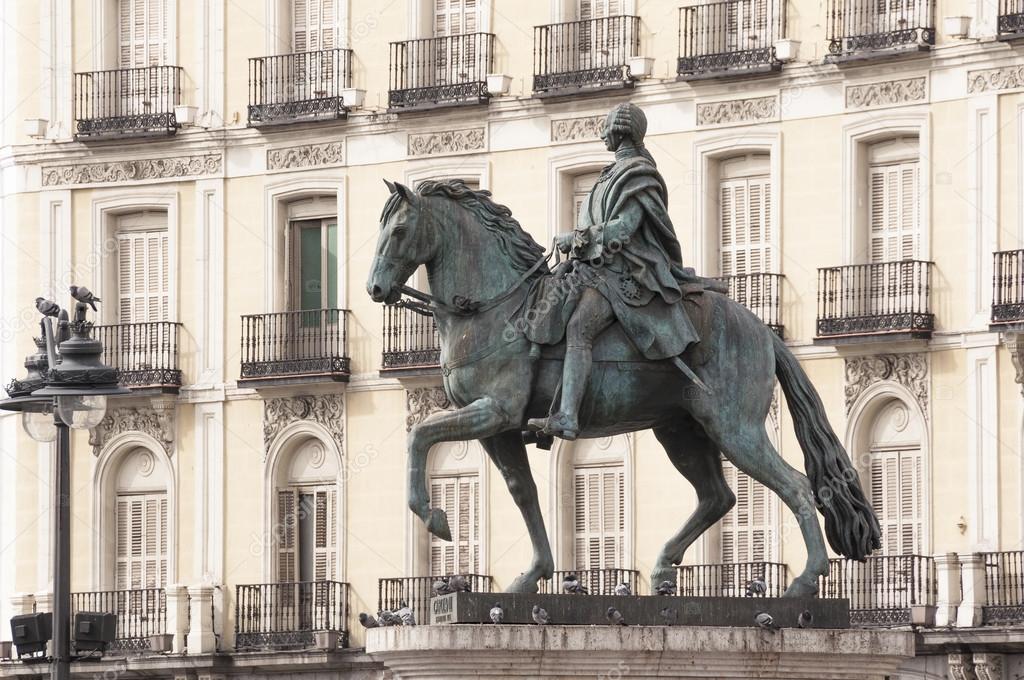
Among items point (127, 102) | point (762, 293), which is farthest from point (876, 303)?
point (127, 102)

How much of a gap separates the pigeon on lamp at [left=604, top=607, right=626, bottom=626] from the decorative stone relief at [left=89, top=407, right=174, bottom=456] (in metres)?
32.7

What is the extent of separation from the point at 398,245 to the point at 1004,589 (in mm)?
24308

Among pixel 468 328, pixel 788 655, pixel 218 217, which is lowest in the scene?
pixel 788 655

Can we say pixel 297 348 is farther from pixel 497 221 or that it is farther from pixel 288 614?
pixel 497 221

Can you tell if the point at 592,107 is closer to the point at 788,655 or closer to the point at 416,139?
the point at 416,139

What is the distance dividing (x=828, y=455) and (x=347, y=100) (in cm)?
2984

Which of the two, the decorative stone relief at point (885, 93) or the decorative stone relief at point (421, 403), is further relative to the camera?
the decorative stone relief at point (421, 403)

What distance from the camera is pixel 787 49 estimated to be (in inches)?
1882

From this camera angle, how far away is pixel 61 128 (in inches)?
2170

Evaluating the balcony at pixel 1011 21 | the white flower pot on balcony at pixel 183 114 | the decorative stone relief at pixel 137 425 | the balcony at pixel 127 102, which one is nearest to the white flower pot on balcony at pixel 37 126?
the balcony at pixel 127 102

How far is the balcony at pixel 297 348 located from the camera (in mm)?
51812

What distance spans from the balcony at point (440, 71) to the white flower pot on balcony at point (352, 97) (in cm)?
59

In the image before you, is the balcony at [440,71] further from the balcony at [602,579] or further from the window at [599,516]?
the balcony at [602,579]

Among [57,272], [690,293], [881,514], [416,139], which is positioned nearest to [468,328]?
[690,293]
